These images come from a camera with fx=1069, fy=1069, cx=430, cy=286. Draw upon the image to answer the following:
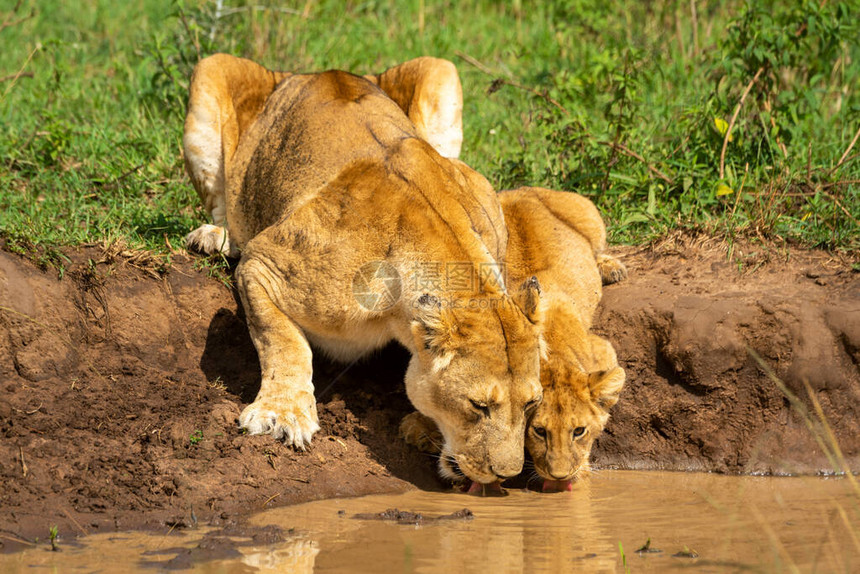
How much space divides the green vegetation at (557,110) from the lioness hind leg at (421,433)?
81.7 inches

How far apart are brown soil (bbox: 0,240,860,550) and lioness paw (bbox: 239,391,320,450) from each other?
0.08m

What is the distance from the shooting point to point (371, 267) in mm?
5484

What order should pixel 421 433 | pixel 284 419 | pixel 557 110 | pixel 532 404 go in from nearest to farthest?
pixel 532 404
pixel 284 419
pixel 421 433
pixel 557 110

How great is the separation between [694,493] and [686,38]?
5885 millimetres

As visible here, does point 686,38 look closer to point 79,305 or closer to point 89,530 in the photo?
point 79,305

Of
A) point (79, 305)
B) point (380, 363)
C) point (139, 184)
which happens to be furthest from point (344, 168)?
point (139, 184)

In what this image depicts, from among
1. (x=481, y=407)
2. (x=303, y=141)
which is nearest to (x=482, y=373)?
(x=481, y=407)

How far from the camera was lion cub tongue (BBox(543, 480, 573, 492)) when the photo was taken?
216 inches

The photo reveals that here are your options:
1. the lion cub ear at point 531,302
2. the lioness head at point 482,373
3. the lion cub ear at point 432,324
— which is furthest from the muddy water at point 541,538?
the lion cub ear at point 531,302

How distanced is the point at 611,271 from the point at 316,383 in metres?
2.06

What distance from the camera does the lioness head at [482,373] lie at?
4.97 metres

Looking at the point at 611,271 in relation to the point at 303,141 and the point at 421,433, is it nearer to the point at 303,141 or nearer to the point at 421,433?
the point at 421,433

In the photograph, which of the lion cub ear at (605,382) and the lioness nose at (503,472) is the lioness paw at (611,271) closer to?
the lion cub ear at (605,382)

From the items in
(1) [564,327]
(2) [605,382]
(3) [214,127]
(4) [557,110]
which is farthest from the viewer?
(4) [557,110]
